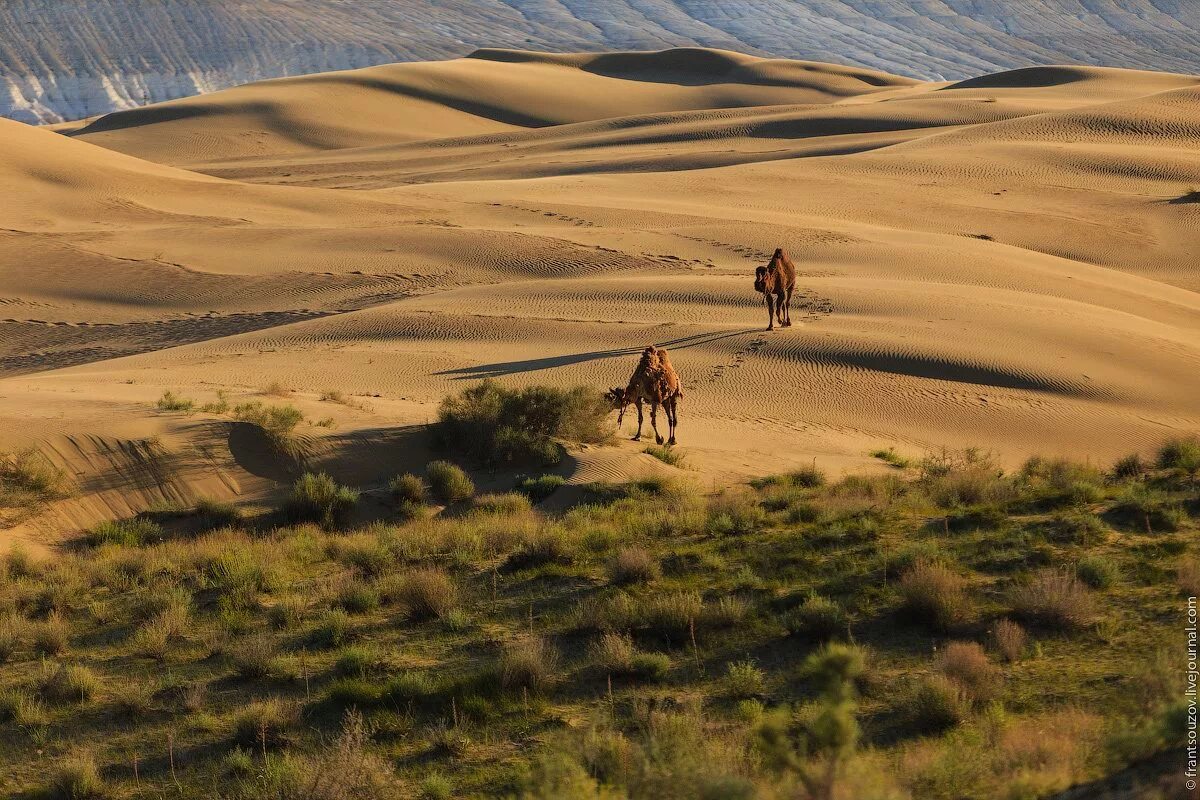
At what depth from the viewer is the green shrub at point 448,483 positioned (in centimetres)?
1439

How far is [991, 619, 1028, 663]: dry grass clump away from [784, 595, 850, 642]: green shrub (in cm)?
106

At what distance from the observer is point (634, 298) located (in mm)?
25688

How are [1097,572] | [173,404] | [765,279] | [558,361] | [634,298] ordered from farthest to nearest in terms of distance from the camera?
[634,298] → [765,279] → [558,361] → [173,404] → [1097,572]

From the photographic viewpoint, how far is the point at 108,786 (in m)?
7.49

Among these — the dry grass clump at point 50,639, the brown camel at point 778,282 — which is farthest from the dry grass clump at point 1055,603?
the brown camel at point 778,282

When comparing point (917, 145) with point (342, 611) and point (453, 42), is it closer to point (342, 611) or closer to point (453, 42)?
point (342, 611)

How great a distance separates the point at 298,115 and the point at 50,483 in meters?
75.7

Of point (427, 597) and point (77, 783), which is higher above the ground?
point (427, 597)

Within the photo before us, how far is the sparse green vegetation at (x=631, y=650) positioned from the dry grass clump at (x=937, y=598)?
0.08ft

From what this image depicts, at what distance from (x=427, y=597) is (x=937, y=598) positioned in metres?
3.88

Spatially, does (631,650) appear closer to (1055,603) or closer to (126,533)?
(1055,603)

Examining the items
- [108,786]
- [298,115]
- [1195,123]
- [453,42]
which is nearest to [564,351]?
[108,786]

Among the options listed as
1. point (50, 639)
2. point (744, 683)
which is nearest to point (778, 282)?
point (744, 683)

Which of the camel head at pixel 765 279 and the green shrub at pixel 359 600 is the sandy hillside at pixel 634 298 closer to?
the camel head at pixel 765 279
